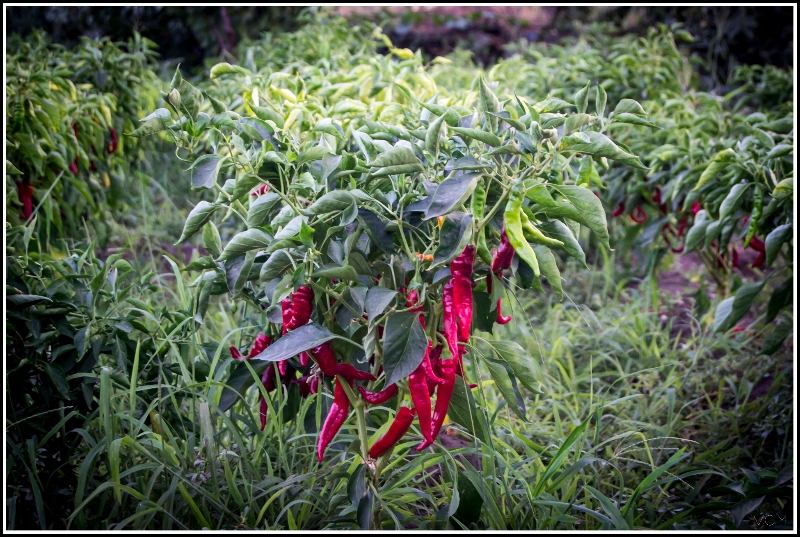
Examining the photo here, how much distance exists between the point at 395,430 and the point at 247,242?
0.44 metres

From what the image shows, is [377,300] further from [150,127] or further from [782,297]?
[782,297]

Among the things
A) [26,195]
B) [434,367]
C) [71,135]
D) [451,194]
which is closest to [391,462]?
[434,367]

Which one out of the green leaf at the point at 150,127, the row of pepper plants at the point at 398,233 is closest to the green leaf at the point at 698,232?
the row of pepper plants at the point at 398,233

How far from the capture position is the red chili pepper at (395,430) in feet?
4.31

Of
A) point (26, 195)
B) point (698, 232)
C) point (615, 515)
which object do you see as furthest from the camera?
point (26, 195)

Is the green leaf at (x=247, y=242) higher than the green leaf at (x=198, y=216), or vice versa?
the green leaf at (x=198, y=216)

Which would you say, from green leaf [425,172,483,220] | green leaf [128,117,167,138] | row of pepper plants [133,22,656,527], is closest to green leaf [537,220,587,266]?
row of pepper plants [133,22,656,527]

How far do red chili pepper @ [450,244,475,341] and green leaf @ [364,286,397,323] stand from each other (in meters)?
0.11

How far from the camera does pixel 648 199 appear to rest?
8.63 feet

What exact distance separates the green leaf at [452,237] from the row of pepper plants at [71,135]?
1.22 m

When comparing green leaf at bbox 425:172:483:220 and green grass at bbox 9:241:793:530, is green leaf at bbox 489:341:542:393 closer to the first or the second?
green grass at bbox 9:241:793:530

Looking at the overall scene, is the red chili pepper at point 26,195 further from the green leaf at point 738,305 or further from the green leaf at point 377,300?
the green leaf at point 738,305

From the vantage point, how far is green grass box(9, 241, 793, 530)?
58.6 inches

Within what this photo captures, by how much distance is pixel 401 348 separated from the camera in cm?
119
